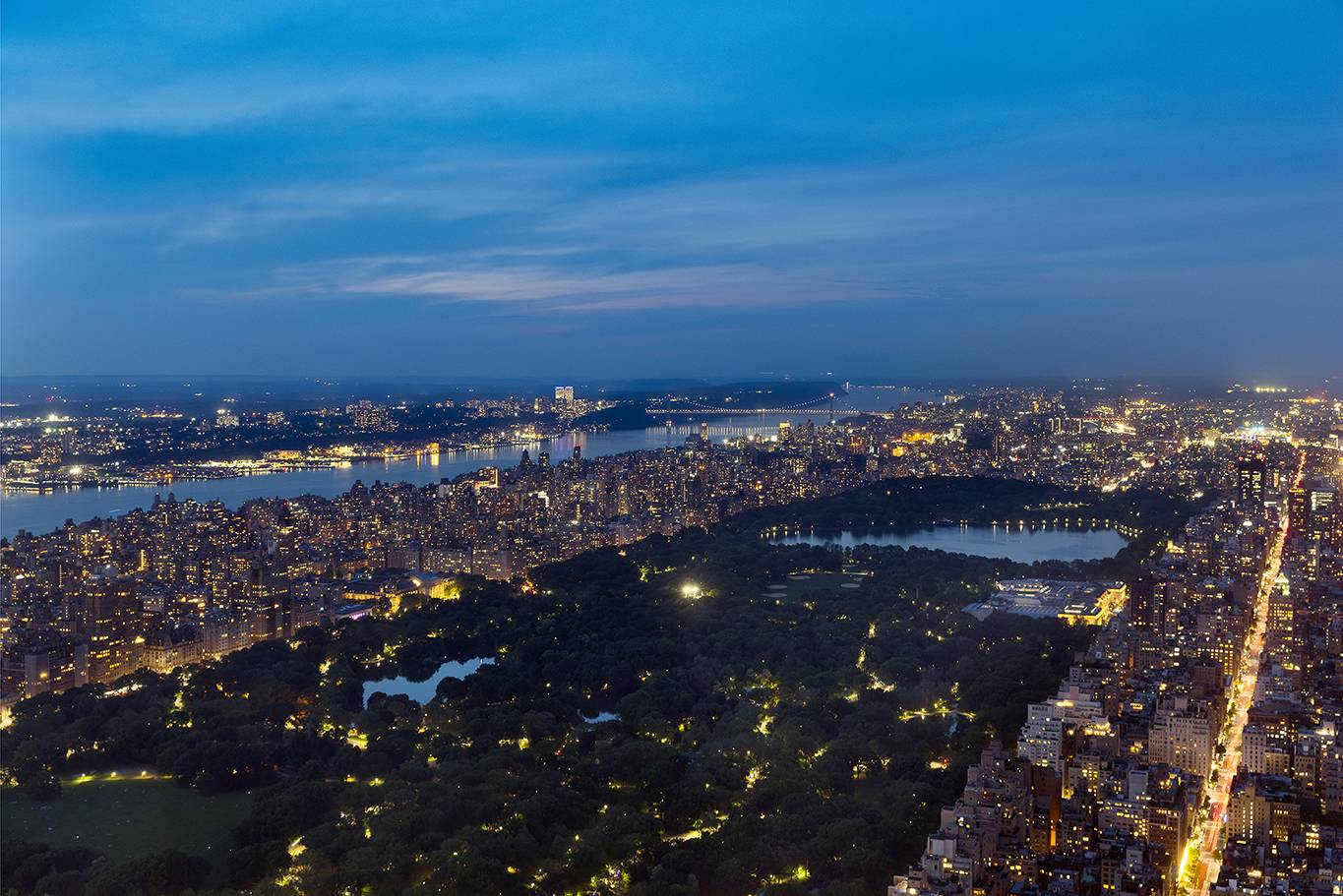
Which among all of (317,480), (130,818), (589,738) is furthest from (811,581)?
(317,480)

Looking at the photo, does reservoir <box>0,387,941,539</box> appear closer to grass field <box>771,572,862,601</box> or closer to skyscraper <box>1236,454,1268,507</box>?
grass field <box>771,572,862,601</box>

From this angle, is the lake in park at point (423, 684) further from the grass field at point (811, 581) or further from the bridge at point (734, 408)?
the bridge at point (734, 408)

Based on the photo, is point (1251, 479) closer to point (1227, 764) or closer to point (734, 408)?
point (1227, 764)

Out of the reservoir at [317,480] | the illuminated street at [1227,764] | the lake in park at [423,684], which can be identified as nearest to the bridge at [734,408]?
the reservoir at [317,480]

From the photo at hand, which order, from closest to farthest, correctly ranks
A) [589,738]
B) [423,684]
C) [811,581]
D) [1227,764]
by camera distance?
[1227,764]
[589,738]
[423,684]
[811,581]

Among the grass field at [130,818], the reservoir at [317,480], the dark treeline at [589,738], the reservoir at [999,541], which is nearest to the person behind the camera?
the dark treeline at [589,738]

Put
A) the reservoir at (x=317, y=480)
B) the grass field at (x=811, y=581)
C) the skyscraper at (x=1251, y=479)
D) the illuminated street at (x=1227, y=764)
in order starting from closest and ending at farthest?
the illuminated street at (x=1227, y=764), the grass field at (x=811, y=581), the reservoir at (x=317, y=480), the skyscraper at (x=1251, y=479)

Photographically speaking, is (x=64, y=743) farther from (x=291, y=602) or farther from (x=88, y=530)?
(x=88, y=530)
